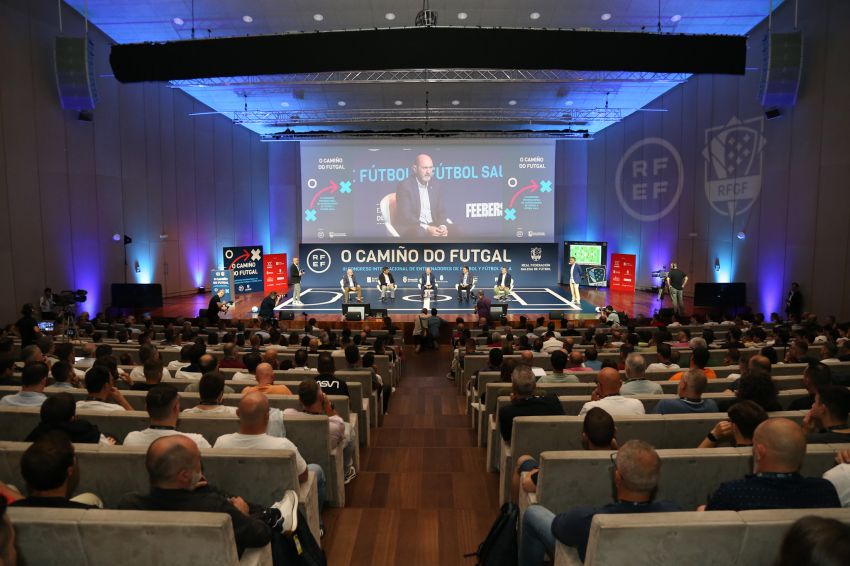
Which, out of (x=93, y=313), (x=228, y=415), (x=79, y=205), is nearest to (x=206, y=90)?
(x=79, y=205)

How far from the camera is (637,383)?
4574 mm

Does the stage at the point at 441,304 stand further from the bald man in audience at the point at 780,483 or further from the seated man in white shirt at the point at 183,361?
the bald man in audience at the point at 780,483

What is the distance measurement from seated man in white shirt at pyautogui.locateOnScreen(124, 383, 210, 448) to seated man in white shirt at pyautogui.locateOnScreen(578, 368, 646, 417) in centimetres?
245

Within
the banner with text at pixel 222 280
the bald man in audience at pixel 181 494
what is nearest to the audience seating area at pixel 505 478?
the bald man in audience at pixel 181 494

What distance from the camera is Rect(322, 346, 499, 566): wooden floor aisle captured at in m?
3.30

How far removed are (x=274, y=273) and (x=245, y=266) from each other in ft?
3.24

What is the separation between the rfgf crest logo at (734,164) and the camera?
13391 millimetres

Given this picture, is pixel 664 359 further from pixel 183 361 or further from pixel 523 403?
pixel 183 361

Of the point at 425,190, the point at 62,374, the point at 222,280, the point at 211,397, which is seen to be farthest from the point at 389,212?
the point at 211,397

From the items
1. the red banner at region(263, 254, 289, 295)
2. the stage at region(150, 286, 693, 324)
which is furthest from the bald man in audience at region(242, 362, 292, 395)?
the red banner at region(263, 254, 289, 295)

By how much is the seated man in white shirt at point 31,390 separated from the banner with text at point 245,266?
11.9 m

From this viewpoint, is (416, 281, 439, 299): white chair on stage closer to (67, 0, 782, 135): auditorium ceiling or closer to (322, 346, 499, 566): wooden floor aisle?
(67, 0, 782, 135): auditorium ceiling

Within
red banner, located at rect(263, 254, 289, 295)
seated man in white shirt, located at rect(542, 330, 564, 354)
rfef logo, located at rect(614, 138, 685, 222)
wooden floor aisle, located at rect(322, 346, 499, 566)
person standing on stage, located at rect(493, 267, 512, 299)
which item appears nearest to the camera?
wooden floor aisle, located at rect(322, 346, 499, 566)

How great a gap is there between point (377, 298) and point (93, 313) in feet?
25.8
